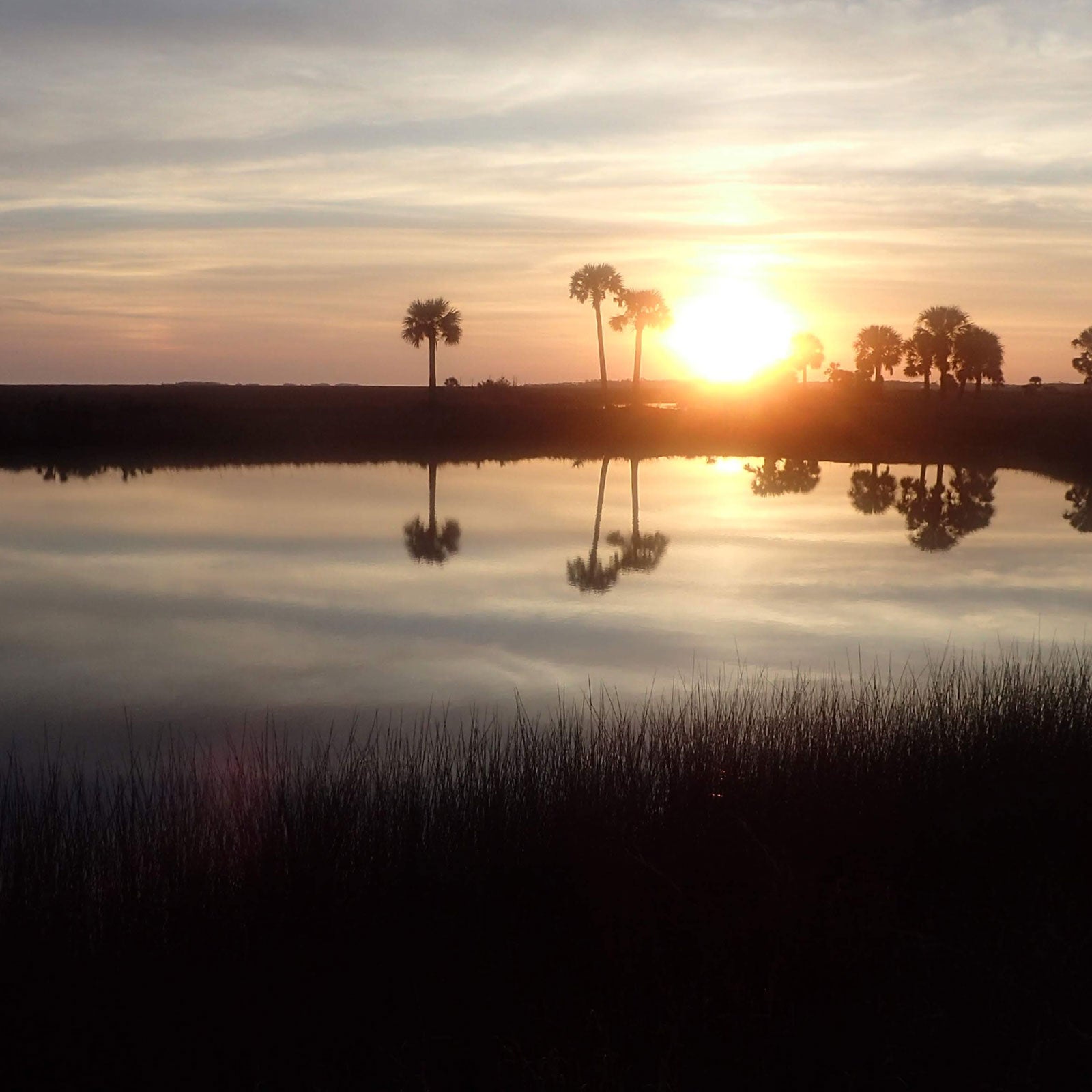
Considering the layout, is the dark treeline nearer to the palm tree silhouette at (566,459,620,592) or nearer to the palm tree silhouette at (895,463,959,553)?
the palm tree silhouette at (895,463,959,553)

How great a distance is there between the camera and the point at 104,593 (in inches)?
691

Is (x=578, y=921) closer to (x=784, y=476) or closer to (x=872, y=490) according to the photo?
(x=872, y=490)

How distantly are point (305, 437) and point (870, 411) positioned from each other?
24177 millimetres

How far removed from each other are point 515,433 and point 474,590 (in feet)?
107

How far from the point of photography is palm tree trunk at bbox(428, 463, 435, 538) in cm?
2469

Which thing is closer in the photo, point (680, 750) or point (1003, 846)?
point (1003, 846)

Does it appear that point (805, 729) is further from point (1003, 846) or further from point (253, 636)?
point (253, 636)

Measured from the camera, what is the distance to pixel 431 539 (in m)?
23.0

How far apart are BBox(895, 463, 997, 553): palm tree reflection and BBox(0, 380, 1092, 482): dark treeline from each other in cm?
397

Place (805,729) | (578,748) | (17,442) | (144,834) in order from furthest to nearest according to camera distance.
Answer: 1. (17,442)
2. (805,729)
3. (578,748)
4. (144,834)

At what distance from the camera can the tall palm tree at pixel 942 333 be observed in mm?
65062

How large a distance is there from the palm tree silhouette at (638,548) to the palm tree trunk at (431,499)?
3463mm

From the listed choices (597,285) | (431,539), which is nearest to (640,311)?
(597,285)

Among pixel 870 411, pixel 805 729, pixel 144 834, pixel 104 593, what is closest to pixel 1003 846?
pixel 805 729
